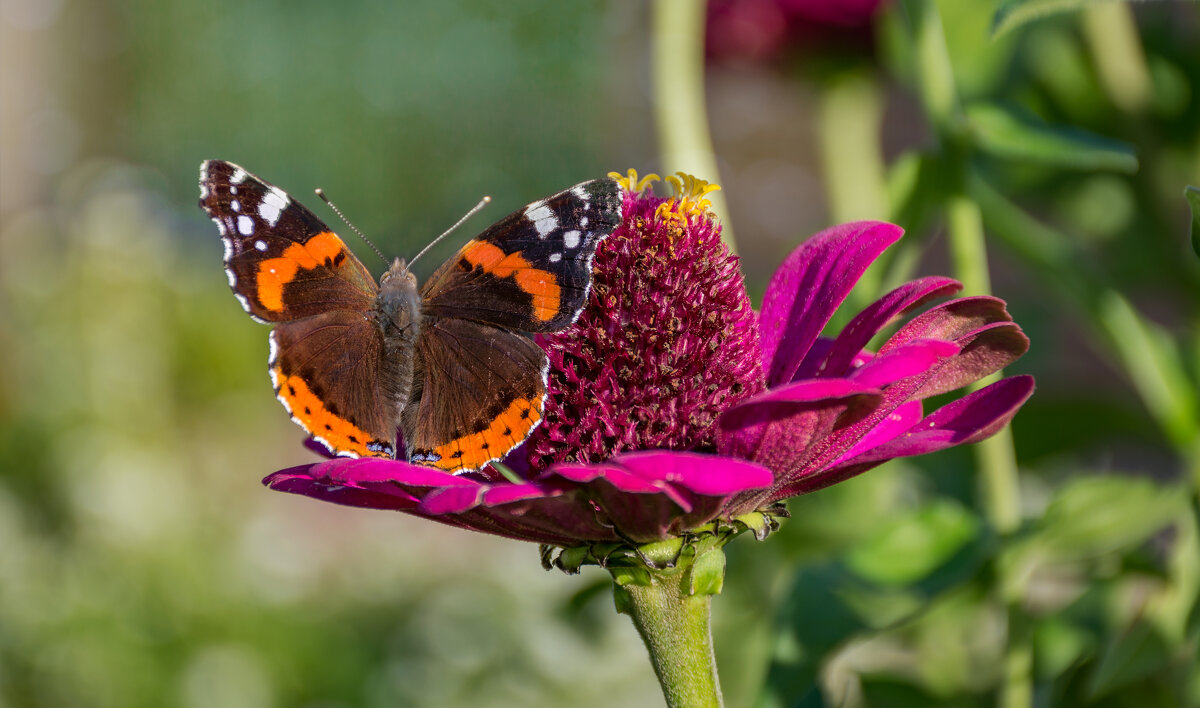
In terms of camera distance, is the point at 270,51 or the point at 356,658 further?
the point at 270,51

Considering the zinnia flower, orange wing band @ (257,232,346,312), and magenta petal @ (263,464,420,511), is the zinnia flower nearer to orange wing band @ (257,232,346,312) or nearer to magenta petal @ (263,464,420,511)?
magenta petal @ (263,464,420,511)

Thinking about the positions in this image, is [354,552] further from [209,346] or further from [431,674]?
[209,346]

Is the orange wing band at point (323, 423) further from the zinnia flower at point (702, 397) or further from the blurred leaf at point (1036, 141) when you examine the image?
the blurred leaf at point (1036, 141)

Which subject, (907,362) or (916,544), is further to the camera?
(916,544)

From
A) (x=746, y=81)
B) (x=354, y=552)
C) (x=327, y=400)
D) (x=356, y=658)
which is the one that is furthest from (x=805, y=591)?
(x=354, y=552)

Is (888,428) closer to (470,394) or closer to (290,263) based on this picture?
(470,394)

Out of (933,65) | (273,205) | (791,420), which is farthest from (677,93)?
(791,420)

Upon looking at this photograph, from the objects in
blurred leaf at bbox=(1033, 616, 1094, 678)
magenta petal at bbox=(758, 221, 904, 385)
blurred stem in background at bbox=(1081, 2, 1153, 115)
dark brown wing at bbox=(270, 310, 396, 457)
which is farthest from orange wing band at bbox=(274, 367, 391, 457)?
blurred stem in background at bbox=(1081, 2, 1153, 115)
